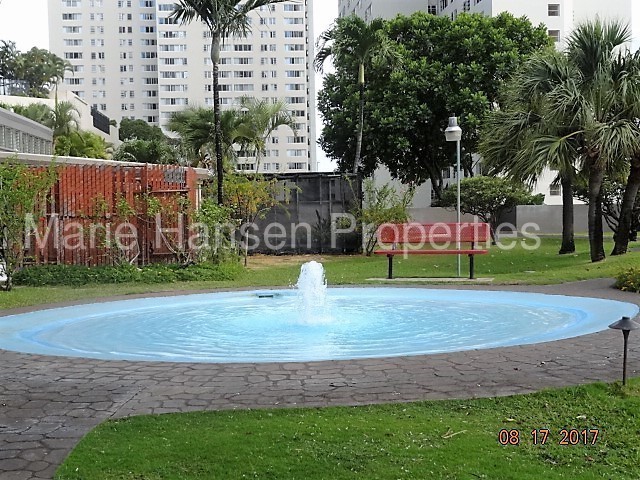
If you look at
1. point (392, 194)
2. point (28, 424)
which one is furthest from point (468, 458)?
point (392, 194)

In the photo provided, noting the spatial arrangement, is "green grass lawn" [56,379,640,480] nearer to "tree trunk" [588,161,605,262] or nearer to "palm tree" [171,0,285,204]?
"palm tree" [171,0,285,204]

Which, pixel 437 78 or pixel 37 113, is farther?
pixel 37 113

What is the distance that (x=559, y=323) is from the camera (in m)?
9.12

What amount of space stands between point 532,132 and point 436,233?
4.49m

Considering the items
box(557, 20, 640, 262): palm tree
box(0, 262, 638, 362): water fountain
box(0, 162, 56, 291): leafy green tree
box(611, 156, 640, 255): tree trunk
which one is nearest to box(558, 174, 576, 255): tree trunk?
box(611, 156, 640, 255): tree trunk

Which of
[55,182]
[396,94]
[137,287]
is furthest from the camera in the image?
[396,94]

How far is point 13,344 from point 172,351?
6.77ft

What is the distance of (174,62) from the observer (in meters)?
98.2

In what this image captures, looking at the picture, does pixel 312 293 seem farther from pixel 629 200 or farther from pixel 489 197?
pixel 489 197

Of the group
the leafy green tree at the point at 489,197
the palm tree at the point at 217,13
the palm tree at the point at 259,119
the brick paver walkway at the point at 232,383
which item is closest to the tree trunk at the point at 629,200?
the leafy green tree at the point at 489,197

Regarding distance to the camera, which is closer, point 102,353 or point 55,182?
point 102,353

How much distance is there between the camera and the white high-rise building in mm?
97812

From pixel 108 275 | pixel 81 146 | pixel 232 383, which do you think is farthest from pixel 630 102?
pixel 81 146

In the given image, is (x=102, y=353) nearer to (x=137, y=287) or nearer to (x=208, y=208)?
(x=137, y=287)
